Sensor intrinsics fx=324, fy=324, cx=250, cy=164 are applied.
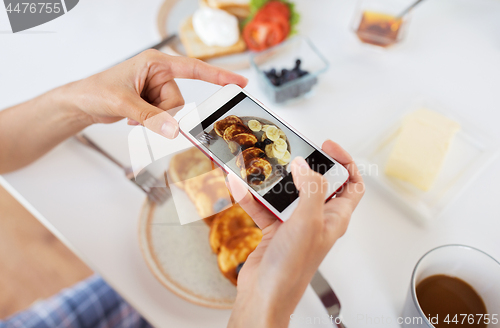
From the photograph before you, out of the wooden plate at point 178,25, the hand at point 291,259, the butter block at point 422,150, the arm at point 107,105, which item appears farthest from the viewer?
the wooden plate at point 178,25

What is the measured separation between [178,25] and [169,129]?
554 millimetres

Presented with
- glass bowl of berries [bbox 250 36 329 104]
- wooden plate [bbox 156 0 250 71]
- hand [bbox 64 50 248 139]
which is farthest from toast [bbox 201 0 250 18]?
hand [bbox 64 50 248 139]

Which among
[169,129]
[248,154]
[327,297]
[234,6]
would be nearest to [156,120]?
[169,129]

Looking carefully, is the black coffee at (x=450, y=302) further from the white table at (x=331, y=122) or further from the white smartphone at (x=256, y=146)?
the white smartphone at (x=256, y=146)

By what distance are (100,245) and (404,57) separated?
2.59ft

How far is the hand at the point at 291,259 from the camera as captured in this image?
0.35m

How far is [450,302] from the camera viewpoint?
450 mm

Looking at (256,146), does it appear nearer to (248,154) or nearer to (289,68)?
(248,154)

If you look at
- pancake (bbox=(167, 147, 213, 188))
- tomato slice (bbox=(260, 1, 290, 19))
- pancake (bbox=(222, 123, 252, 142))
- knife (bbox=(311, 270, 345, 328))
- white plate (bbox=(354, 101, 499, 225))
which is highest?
tomato slice (bbox=(260, 1, 290, 19))

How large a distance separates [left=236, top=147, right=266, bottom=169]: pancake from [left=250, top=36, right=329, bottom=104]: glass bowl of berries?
313mm

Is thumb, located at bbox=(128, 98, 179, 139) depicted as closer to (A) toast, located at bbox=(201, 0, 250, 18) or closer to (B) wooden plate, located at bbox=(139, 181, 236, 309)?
(B) wooden plate, located at bbox=(139, 181, 236, 309)

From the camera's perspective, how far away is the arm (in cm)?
47

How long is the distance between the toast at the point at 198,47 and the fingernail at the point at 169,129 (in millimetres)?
428

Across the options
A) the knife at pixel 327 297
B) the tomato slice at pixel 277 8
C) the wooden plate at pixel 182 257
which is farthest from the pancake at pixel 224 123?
the tomato slice at pixel 277 8
